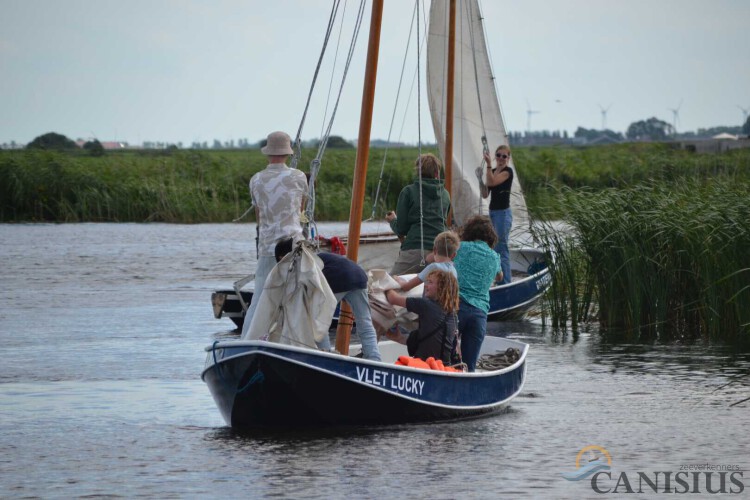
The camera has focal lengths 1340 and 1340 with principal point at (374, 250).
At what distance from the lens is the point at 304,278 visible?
10.1 metres

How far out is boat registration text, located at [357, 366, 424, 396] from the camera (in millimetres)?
10219

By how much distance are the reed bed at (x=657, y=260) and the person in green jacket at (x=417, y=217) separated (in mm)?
2369

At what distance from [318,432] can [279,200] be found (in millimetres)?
1900

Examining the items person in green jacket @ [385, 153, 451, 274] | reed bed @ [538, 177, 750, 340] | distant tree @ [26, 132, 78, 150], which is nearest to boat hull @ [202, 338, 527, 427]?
person in green jacket @ [385, 153, 451, 274]

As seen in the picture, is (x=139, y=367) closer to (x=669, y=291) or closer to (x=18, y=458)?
(x=18, y=458)

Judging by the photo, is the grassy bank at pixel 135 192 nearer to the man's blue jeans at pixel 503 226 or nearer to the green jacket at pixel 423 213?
the man's blue jeans at pixel 503 226

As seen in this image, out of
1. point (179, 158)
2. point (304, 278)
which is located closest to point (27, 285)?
point (304, 278)

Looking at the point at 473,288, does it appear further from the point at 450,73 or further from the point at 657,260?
the point at 450,73

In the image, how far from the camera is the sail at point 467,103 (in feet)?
68.3

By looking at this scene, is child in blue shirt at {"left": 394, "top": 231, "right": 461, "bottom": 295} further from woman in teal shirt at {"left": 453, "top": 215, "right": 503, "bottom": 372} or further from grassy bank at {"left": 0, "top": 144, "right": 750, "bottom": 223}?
grassy bank at {"left": 0, "top": 144, "right": 750, "bottom": 223}

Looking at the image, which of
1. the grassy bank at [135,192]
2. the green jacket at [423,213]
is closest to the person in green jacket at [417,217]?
the green jacket at [423,213]

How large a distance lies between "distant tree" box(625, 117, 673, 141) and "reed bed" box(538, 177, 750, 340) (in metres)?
145

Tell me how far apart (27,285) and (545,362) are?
43.4 ft

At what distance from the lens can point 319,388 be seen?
33.4ft
